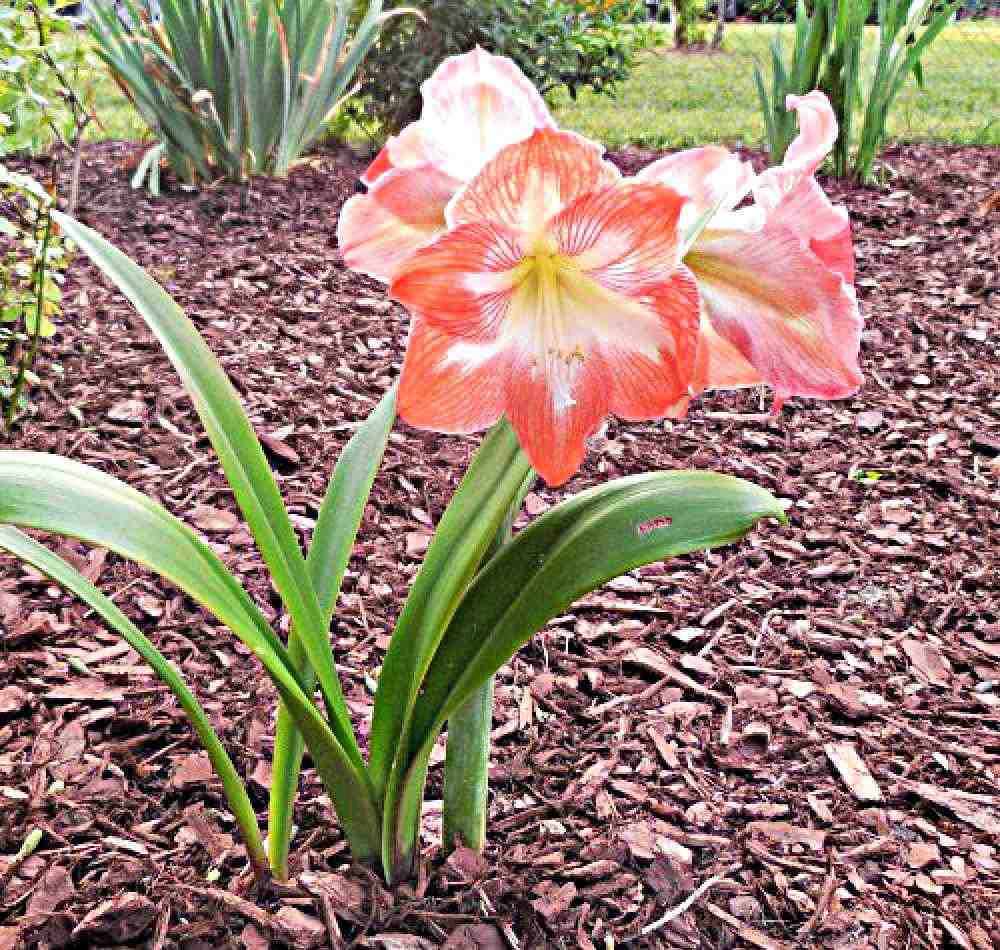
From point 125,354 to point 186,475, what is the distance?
2.14 ft

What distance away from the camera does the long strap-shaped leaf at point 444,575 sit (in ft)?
3.46

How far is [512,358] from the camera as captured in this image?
2.60ft

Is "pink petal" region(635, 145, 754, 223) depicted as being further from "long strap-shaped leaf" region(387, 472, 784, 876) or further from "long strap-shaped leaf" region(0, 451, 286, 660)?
"long strap-shaped leaf" region(0, 451, 286, 660)

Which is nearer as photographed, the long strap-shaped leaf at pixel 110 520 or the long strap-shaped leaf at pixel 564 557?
the long strap-shaped leaf at pixel 110 520

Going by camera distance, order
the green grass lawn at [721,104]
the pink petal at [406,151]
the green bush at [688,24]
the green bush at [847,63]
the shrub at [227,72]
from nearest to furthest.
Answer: the pink petal at [406,151] < the shrub at [227,72] < the green bush at [847,63] < the green grass lawn at [721,104] < the green bush at [688,24]

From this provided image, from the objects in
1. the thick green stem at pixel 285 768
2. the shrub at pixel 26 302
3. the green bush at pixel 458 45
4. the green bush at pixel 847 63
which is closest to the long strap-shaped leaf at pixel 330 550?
the thick green stem at pixel 285 768

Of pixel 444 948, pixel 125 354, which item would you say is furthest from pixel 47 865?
pixel 125 354

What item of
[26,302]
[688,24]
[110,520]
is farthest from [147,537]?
[688,24]

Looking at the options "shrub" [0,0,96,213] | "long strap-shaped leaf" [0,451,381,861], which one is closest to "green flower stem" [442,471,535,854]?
"long strap-shaped leaf" [0,451,381,861]

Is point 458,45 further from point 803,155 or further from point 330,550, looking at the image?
point 803,155

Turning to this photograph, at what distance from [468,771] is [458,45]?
4807mm

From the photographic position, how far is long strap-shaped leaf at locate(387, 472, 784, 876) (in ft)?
3.28

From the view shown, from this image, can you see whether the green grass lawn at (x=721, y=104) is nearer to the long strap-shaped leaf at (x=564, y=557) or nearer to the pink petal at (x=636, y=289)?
the long strap-shaped leaf at (x=564, y=557)

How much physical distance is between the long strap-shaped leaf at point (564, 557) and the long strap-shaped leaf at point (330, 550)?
144mm
